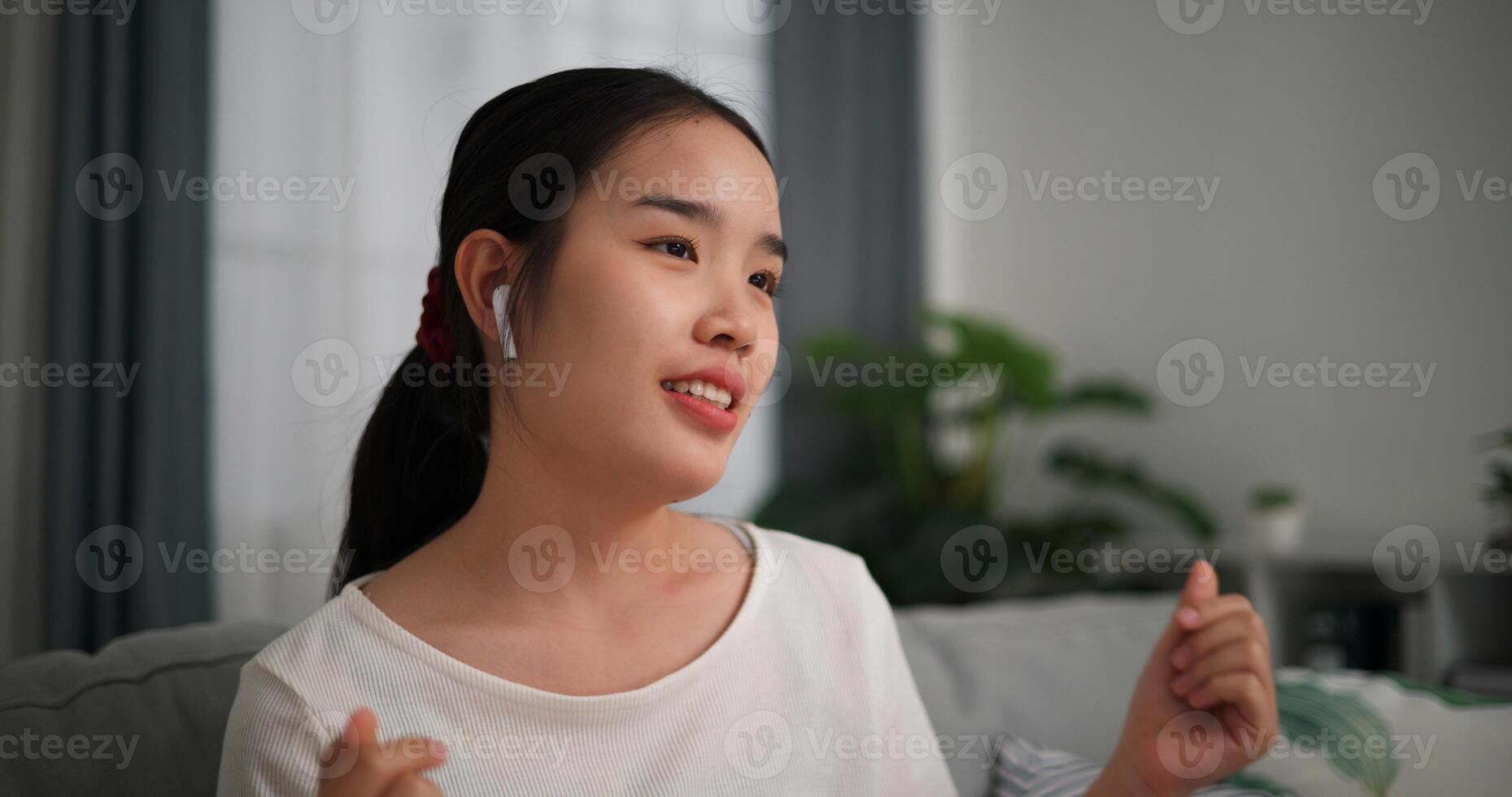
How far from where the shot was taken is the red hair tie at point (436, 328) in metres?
1.10

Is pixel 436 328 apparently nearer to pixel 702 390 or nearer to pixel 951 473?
pixel 702 390

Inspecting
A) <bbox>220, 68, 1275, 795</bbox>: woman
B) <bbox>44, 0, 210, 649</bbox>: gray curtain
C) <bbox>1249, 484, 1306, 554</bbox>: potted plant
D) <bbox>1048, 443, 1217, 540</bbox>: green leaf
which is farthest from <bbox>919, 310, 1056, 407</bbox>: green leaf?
<bbox>220, 68, 1275, 795</bbox>: woman

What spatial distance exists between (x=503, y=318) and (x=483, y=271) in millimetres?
Result: 51

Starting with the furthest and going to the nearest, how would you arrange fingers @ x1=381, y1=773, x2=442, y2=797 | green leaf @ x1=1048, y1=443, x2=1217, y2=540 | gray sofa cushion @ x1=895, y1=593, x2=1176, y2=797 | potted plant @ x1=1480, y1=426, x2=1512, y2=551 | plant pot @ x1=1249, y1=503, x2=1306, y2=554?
green leaf @ x1=1048, y1=443, x2=1217, y2=540 < plant pot @ x1=1249, y1=503, x2=1306, y2=554 < potted plant @ x1=1480, y1=426, x2=1512, y2=551 < gray sofa cushion @ x1=895, y1=593, x2=1176, y2=797 < fingers @ x1=381, y1=773, x2=442, y2=797

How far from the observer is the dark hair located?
99cm

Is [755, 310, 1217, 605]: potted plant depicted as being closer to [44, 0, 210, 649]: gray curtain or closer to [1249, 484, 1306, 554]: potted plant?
[1249, 484, 1306, 554]: potted plant

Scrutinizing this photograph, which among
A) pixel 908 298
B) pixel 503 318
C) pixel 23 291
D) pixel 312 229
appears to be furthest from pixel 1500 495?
pixel 23 291

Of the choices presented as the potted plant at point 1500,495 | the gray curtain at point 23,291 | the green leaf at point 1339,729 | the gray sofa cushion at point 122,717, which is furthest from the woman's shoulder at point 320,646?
the gray curtain at point 23,291

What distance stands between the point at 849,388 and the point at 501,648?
2944 mm

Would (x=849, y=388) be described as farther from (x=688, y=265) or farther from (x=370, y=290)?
(x=688, y=265)

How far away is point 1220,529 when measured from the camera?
3.55 m

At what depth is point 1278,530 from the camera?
3.05m

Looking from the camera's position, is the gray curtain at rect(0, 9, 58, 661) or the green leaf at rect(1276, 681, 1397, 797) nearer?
the green leaf at rect(1276, 681, 1397, 797)

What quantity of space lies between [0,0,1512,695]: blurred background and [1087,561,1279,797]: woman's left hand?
69.4 inches
